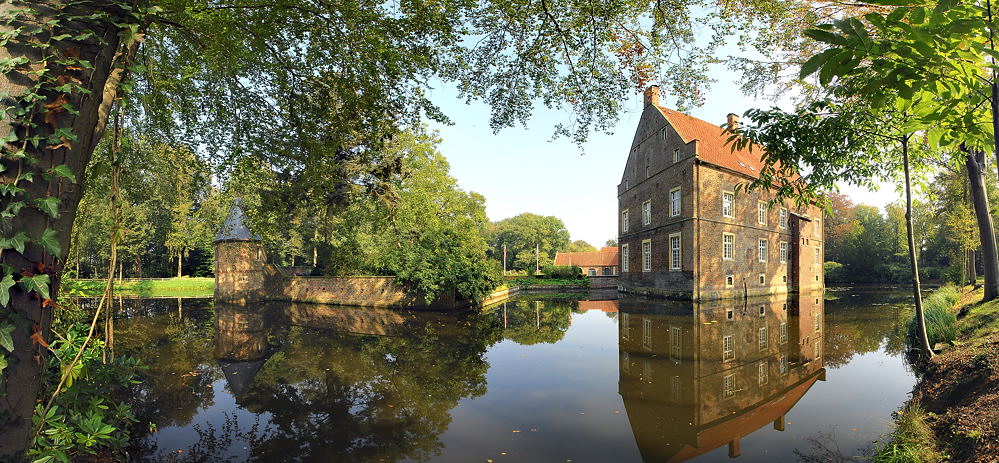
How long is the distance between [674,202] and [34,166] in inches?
1053

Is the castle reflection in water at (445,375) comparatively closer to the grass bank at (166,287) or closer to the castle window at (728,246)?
the castle window at (728,246)

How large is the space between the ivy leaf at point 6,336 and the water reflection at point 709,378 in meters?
4.84

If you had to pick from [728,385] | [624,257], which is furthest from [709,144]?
[728,385]

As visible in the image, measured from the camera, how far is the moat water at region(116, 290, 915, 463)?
490 centimetres

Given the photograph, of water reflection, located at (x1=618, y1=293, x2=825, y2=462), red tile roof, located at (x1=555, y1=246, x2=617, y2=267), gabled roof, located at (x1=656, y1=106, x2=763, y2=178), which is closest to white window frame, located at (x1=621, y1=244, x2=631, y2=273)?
gabled roof, located at (x1=656, y1=106, x2=763, y2=178)

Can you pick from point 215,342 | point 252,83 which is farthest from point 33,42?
point 215,342

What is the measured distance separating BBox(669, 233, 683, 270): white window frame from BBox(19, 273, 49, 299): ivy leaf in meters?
25.5

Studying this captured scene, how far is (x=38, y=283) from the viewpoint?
1885 mm

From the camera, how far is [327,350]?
34.3ft

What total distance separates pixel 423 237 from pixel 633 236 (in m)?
17.4

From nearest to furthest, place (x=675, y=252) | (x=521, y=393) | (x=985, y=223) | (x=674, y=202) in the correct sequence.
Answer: (x=521, y=393) < (x=985, y=223) < (x=675, y=252) < (x=674, y=202)

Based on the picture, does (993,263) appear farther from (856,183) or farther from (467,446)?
(467,446)

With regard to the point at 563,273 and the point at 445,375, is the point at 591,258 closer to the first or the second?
the point at 563,273

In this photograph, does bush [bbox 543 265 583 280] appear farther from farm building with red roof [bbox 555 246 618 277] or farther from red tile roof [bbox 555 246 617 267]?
red tile roof [bbox 555 246 617 267]
